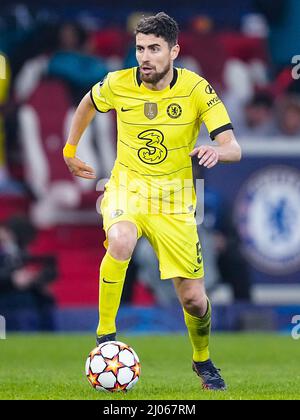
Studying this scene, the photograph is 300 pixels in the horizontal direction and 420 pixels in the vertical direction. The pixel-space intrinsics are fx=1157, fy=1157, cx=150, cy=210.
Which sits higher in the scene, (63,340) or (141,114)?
(141,114)

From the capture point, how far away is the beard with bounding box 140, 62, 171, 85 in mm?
8266

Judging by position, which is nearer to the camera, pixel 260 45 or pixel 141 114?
pixel 141 114

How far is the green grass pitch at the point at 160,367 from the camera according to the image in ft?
26.1

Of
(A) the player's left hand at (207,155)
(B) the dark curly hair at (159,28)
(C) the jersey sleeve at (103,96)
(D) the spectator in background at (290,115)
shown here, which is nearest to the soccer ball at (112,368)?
(A) the player's left hand at (207,155)

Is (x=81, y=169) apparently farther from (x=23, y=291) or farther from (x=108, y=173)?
(x=108, y=173)

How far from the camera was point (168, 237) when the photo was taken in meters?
8.32

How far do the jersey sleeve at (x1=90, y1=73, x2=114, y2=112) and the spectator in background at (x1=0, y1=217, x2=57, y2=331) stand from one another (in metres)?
6.92

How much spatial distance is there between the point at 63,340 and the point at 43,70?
5.09m

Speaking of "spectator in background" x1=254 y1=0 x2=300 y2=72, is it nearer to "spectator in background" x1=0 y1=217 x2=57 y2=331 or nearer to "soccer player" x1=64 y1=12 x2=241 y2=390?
"spectator in background" x1=0 y1=217 x2=57 y2=331

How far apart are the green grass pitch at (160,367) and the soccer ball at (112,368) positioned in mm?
68

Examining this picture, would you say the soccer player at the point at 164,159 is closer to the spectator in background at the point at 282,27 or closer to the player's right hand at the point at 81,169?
the player's right hand at the point at 81,169
